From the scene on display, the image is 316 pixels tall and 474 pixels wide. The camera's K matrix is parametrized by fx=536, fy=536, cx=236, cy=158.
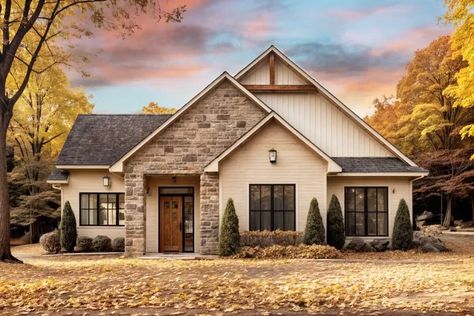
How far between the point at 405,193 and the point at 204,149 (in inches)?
317

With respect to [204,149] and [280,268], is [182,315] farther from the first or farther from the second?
[204,149]

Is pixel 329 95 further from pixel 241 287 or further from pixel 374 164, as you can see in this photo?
pixel 241 287

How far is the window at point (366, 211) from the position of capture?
2100 centimetres

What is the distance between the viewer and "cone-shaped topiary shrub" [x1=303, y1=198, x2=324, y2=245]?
18.9 m

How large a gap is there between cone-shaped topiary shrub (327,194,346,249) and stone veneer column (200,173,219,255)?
418 cm

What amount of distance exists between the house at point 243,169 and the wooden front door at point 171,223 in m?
0.04

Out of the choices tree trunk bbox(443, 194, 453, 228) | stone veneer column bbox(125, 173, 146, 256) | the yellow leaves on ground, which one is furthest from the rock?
tree trunk bbox(443, 194, 453, 228)

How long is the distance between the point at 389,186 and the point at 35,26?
1455 cm

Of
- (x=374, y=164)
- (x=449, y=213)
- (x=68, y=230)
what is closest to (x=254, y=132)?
(x=374, y=164)

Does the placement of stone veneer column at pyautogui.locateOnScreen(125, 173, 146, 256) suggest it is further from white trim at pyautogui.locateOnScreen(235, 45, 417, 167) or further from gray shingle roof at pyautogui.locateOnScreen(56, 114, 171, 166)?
white trim at pyautogui.locateOnScreen(235, 45, 417, 167)

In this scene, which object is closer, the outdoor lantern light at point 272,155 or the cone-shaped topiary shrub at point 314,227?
the cone-shaped topiary shrub at point 314,227

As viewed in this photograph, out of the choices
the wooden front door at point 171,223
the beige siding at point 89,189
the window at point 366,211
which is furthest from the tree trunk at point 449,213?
the beige siding at point 89,189

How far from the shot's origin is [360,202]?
69.3 feet

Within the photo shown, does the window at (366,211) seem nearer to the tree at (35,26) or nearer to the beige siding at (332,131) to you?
the beige siding at (332,131)
